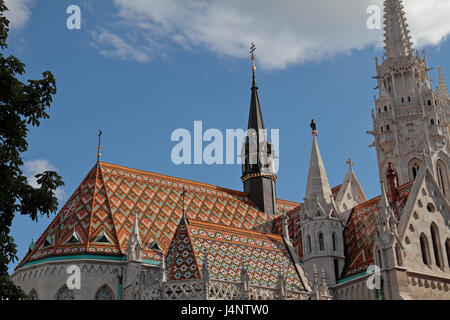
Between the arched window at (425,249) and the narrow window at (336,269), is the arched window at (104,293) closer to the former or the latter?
the narrow window at (336,269)

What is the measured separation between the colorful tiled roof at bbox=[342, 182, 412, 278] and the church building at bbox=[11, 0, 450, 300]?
0.07 metres

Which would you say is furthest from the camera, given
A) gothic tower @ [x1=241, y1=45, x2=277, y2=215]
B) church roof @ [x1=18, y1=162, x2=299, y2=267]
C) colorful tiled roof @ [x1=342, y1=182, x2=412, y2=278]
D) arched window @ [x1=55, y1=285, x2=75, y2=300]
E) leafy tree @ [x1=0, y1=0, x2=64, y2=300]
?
gothic tower @ [x1=241, y1=45, x2=277, y2=215]

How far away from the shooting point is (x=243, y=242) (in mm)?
26469

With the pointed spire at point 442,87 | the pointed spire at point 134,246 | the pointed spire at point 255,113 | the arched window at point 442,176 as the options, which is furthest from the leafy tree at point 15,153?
the pointed spire at point 442,87

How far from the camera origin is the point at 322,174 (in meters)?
30.0

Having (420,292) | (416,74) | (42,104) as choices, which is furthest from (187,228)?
(416,74)

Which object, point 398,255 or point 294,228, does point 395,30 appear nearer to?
point 294,228

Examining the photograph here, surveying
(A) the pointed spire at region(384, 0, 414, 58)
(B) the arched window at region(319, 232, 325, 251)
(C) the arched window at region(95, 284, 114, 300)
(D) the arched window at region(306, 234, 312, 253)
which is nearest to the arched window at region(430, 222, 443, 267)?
(B) the arched window at region(319, 232, 325, 251)

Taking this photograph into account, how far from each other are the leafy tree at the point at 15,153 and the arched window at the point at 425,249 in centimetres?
1728

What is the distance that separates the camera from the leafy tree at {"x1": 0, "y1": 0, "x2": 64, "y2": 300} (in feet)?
38.7

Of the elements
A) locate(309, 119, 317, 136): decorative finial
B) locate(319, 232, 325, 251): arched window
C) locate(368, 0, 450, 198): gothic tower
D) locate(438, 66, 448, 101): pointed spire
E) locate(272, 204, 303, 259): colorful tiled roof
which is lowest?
locate(319, 232, 325, 251): arched window

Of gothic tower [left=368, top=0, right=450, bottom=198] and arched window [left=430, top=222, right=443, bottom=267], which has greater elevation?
gothic tower [left=368, top=0, right=450, bottom=198]

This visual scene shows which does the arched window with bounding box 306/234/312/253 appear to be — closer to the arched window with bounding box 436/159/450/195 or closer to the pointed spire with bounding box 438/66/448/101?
the arched window with bounding box 436/159/450/195

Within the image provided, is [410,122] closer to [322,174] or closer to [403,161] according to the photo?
[403,161]
